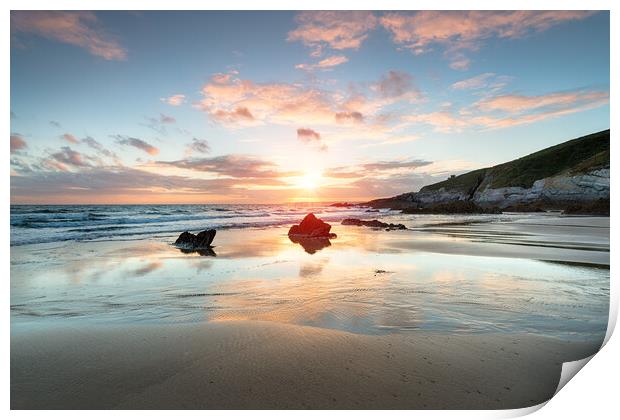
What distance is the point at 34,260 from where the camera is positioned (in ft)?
29.2

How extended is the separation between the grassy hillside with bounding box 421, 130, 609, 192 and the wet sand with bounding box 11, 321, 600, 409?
4020 centimetres

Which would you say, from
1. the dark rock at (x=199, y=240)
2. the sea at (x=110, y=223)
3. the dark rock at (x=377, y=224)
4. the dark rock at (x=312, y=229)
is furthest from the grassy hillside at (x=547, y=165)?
the dark rock at (x=199, y=240)

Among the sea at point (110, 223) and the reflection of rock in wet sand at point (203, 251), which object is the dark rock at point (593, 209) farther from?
the reflection of rock in wet sand at point (203, 251)

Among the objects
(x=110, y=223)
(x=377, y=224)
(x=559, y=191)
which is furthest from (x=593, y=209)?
(x=110, y=223)

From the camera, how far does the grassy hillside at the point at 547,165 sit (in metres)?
42.3

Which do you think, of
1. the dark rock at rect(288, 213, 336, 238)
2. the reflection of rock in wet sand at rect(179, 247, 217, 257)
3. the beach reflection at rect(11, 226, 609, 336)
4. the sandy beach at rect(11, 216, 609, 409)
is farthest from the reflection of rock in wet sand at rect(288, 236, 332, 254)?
the sandy beach at rect(11, 216, 609, 409)

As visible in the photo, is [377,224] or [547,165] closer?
[377,224]

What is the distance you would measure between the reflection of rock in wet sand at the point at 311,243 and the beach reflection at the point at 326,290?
4.77 ft

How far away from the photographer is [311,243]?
12.8 m

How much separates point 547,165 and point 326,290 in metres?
59.7

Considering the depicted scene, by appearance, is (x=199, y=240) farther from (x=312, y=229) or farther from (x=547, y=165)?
(x=547, y=165)

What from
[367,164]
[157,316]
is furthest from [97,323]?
[367,164]
